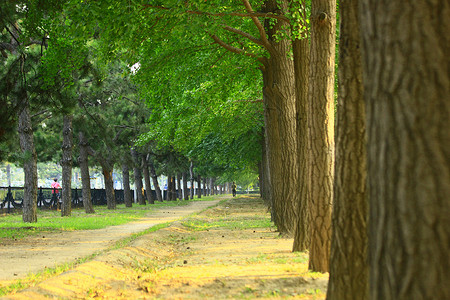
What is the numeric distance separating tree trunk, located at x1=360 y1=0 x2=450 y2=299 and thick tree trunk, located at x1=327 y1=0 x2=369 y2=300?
81.7 inches

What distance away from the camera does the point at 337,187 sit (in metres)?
5.02

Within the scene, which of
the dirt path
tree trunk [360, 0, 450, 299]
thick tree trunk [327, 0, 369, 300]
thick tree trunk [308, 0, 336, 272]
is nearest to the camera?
tree trunk [360, 0, 450, 299]

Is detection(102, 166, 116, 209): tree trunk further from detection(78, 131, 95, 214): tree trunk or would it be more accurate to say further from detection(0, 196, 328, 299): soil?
detection(0, 196, 328, 299): soil

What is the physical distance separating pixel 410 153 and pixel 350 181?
2.35 metres

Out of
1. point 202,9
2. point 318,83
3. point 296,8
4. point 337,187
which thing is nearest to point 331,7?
point 318,83

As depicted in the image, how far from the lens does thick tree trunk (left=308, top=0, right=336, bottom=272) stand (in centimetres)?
752

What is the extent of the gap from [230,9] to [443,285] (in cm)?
1098

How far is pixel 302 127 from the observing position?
1024cm

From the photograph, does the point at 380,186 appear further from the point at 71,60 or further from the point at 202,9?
the point at 71,60

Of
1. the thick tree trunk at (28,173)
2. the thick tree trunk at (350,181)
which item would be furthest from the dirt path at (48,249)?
the thick tree trunk at (350,181)

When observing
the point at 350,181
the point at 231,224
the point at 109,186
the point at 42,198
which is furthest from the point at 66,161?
the point at 350,181

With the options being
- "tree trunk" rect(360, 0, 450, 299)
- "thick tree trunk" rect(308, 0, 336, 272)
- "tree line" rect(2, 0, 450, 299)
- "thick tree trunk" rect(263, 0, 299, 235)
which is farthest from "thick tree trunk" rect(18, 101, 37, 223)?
"tree trunk" rect(360, 0, 450, 299)

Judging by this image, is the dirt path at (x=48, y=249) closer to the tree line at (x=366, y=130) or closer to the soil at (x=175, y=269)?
the soil at (x=175, y=269)

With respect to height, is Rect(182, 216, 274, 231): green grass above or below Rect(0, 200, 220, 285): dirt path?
below
